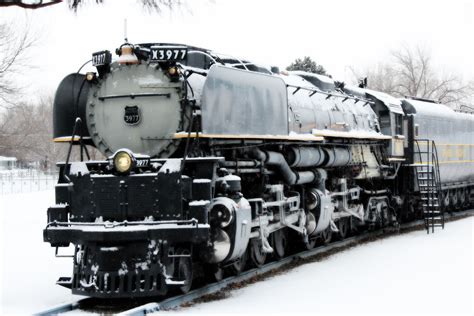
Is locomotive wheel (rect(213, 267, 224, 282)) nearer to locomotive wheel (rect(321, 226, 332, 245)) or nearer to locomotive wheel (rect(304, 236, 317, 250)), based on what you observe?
locomotive wheel (rect(304, 236, 317, 250))

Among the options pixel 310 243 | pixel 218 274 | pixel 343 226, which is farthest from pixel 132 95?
pixel 343 226

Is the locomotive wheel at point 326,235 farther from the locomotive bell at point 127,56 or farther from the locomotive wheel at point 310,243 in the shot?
the locomotive bell at point 127,56

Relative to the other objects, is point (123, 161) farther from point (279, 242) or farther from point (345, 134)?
point (345, 134)

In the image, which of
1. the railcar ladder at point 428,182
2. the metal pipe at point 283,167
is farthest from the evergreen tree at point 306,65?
the metal pipe at point 283,167

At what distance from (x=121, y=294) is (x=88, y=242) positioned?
35.7 inches

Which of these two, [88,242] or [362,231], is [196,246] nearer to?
[88,242]

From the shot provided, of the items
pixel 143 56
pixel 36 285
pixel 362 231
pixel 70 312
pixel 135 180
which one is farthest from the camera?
pixel 362 231

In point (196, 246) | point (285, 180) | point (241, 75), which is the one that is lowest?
point (196, 246)

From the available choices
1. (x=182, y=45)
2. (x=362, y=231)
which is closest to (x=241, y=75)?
(x=182, y=45)

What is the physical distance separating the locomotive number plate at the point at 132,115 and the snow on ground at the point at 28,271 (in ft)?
8.99

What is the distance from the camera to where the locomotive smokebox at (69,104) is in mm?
10938

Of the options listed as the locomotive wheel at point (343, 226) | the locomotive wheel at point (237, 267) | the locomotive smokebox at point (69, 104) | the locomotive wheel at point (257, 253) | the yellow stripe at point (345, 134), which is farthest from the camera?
the locomotive wheel at point (343, 226)

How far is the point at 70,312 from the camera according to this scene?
9008 millimetres

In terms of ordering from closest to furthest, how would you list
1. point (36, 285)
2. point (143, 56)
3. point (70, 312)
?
point (70, 312)
point (143, 56)
point (36, 285)
